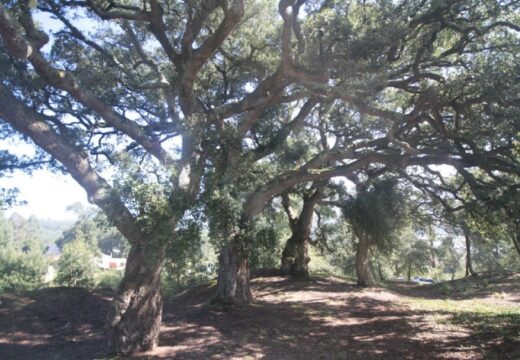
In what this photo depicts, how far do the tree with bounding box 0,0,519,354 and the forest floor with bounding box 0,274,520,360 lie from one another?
1.24 metres

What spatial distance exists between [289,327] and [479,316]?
542cm

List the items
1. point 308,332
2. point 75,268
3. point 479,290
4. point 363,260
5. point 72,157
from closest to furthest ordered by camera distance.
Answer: point 72,157
point 308,332
point 363,260
point 479,290
point 75,268

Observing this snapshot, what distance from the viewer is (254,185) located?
12781 mm

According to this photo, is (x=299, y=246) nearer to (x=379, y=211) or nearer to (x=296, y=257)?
(x=296, y=257)

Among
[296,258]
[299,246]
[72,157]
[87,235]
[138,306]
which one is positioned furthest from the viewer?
[87,235]

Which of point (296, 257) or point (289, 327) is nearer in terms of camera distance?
point (289, 327)

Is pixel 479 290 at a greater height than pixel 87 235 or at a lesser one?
lesser

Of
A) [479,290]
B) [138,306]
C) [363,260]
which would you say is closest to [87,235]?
[363,260]

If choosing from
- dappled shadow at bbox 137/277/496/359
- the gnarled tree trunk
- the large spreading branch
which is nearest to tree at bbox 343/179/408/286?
the gnarled tree trunk

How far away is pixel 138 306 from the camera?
736 cm

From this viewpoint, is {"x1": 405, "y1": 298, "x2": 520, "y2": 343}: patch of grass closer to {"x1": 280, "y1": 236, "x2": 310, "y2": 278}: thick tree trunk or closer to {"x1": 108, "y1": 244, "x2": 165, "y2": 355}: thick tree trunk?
{"x1": 280, "y1": 236, "x2": 310, "y2": 278}: thick tree trunk

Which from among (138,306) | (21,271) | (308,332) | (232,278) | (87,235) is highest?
(87,235)

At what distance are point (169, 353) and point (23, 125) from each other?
16.4 ft

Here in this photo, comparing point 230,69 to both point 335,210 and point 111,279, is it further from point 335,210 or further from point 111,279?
point 111,279
